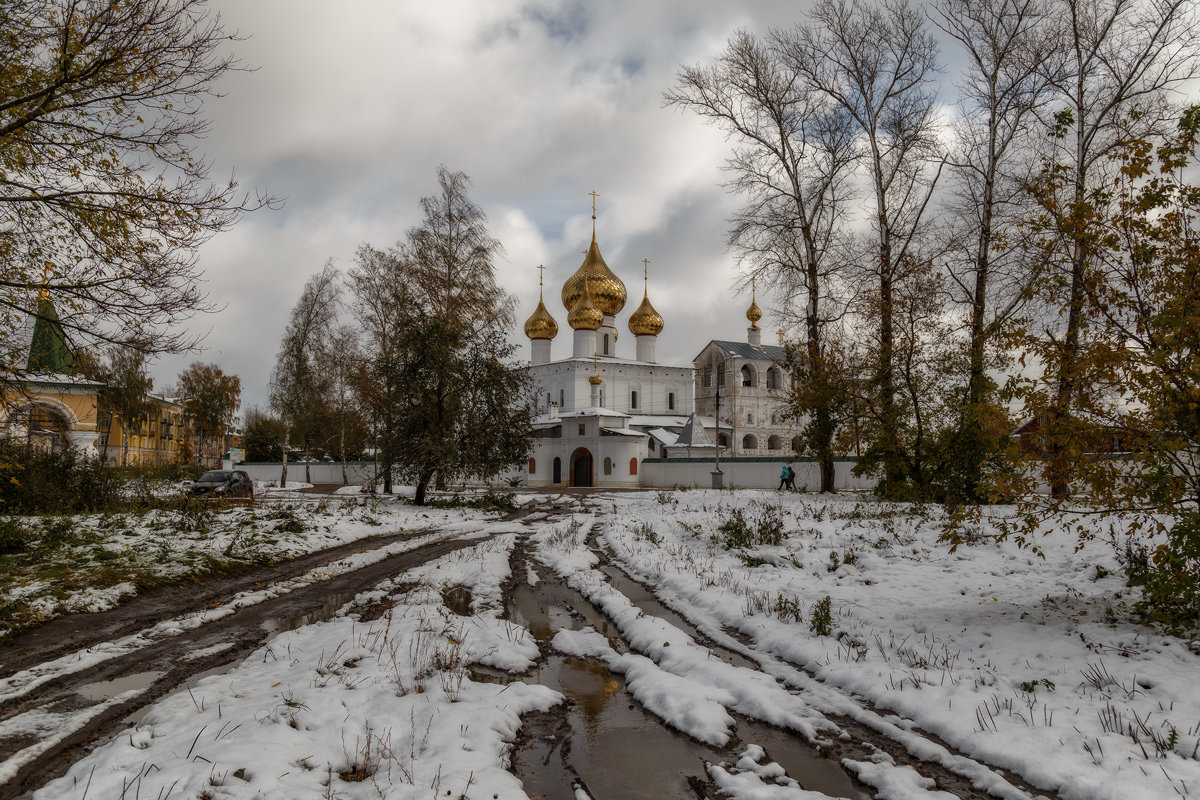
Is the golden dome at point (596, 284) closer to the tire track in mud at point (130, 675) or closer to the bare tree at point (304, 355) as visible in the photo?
the bare tree at point (304, 355)

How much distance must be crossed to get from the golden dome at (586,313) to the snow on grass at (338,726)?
47072 millimetres

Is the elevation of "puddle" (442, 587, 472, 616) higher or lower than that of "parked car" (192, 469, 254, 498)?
lower

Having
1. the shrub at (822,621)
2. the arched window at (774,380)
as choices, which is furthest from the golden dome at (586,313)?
the shrub at (822,621)

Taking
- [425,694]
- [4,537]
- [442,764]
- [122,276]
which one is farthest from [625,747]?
[4,537]

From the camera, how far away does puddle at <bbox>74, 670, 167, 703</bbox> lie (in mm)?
4988

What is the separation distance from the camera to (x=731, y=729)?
469 cm

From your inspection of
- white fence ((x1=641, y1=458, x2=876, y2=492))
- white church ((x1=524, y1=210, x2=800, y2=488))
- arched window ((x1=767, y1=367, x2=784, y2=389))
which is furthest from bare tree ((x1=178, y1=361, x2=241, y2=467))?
arched window ((x1=767, y1=367, x2=784, y2=389))

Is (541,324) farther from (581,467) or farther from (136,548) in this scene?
(136,548)

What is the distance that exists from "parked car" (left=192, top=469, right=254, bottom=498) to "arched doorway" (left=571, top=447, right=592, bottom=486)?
23361 millimetres

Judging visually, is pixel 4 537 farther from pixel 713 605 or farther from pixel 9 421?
pixel 713 605

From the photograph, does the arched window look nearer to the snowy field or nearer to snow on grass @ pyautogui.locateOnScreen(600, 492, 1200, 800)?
snow on grass @ pyautogui.locateOnScreen(600, 492, 1200, 800)

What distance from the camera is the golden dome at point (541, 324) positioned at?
55.7 m

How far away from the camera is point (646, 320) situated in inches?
2255

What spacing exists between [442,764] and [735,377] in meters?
55.6
